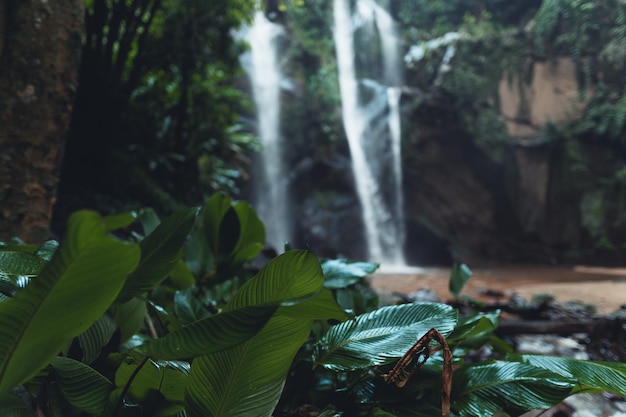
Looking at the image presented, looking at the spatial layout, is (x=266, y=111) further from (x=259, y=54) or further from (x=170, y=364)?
(x=170, y=364)

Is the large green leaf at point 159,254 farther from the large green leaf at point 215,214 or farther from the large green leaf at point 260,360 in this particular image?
the large green leaf at point 215,214

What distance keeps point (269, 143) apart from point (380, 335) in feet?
32.2

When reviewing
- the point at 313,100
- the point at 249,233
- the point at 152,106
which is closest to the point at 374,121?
the point at 313,100

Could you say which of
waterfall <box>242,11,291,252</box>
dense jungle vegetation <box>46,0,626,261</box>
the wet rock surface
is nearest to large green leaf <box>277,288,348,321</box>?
the wet rock surface

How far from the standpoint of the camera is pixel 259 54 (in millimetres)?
10602

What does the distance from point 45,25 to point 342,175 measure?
28.7 ft

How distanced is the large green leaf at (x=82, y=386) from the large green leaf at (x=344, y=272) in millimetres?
490

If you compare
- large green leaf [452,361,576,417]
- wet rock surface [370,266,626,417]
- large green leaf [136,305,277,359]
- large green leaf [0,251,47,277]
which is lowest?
wet rock surface [370,266,626,417]

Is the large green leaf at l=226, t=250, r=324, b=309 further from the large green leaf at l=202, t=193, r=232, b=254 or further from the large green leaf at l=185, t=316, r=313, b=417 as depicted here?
the large green leaf at l=202, t=193, r=232, b=254

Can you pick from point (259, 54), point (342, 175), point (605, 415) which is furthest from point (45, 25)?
point (259, 54)

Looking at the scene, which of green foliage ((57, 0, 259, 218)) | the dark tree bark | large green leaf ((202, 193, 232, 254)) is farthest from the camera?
green foliage ((57, 0, 259, 218))

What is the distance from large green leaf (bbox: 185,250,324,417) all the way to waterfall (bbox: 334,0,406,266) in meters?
9.43

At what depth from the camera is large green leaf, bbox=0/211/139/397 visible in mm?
310

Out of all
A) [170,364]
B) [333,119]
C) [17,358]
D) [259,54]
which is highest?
[259,54]
